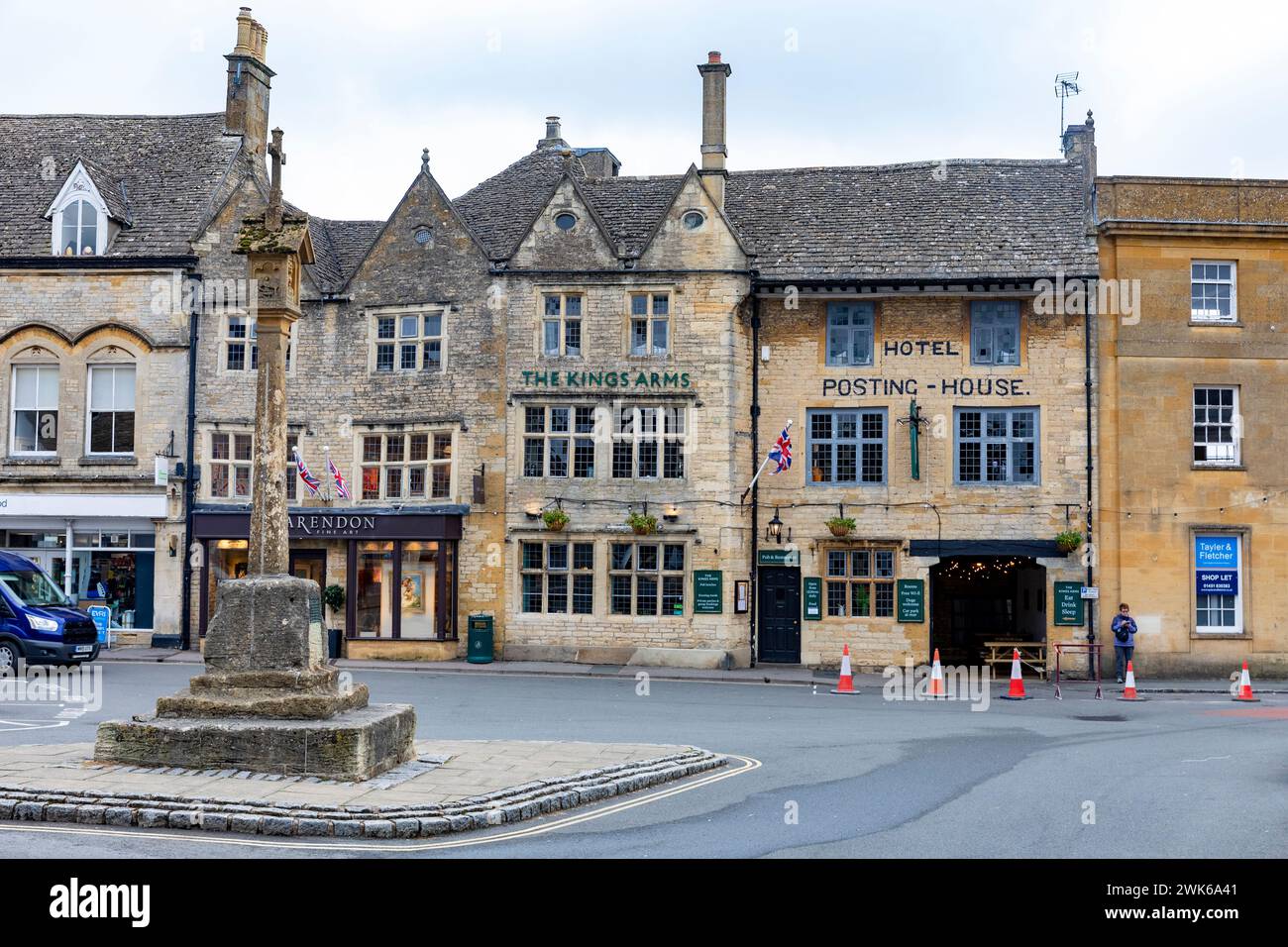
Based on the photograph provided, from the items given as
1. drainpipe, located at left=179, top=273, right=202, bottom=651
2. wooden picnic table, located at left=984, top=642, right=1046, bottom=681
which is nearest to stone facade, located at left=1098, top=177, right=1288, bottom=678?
wooden picnic table, located at left=984, top=642, right=1046, bottom=681

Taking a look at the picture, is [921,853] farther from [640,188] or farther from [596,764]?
[640,188]

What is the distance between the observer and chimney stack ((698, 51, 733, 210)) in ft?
99.4

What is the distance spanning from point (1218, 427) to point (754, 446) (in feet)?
33.1

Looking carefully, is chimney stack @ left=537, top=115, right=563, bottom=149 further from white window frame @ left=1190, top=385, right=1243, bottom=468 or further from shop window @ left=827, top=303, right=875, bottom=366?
white window frame @ left=1190, top=385, right=1243, bottom=468

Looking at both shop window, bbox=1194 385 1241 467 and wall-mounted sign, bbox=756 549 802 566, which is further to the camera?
wall-mounted sign, bbox=756 549 802 566

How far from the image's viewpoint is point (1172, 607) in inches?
1108

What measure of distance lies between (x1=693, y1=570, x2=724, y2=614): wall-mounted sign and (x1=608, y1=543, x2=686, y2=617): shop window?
17.0 inches

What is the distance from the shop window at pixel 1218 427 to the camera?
28.5m

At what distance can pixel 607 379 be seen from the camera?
1168 inches

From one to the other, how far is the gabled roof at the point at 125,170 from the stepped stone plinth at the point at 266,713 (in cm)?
2038

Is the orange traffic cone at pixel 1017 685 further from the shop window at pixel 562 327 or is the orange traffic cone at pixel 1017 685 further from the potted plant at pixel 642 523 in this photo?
the shop window at pixel 562 327

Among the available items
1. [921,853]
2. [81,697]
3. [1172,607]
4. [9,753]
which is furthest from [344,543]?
[921,853]

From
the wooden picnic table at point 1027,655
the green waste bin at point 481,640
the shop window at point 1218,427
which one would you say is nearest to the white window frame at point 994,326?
the shop window at point 1218,427

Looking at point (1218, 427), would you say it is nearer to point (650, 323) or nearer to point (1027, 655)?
point (1027, 655)
